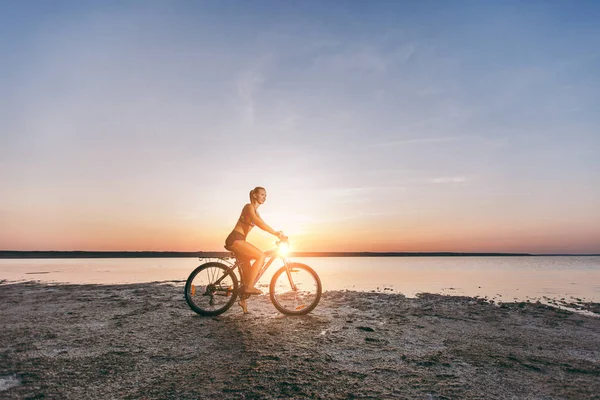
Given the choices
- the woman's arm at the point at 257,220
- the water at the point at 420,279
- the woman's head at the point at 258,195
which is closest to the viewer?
the woman's arm at the point at 257,220

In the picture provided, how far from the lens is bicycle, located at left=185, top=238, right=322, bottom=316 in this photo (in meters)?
8.68

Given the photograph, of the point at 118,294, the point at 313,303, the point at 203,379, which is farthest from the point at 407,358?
the point at 118,294

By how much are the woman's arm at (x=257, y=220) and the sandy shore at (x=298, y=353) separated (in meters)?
1.93

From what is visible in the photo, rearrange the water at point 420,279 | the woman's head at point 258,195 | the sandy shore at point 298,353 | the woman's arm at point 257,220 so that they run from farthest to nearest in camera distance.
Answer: the water at point 420,279 < the woman's head at point 258,195 < the woman's arm at point 257,220 < the sandy shore at point 298,353

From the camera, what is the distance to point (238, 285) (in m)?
8.80

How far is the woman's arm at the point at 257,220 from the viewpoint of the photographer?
27.6 feet

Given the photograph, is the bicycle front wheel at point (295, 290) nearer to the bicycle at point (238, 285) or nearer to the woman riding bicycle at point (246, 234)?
the bicycle at point (238, 285)

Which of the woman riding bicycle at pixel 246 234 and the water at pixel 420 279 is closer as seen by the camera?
the woman riding bicycle at pixel 246 234

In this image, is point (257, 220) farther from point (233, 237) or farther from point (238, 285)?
point (238, 285)

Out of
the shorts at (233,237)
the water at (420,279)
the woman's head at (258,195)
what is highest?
the woman's head at (258,195)

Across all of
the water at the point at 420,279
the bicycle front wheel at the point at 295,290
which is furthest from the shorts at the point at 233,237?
the water at the point at 420,279

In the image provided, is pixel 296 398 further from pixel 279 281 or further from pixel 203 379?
pixel 279 281

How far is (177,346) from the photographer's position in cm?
605

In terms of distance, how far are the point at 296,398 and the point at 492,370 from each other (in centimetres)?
279
